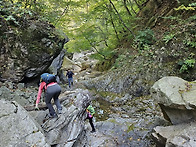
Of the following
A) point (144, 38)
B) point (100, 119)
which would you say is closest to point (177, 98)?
point (100, 119)

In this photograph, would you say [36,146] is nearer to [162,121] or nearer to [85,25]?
[162,121]

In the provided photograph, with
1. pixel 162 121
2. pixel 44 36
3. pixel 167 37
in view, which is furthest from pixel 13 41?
pixel 167 37

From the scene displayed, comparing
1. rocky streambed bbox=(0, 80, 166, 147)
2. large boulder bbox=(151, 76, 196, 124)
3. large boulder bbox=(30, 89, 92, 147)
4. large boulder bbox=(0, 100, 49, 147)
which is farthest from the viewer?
rocky streambed bbox=(0, 80, 166, 147)

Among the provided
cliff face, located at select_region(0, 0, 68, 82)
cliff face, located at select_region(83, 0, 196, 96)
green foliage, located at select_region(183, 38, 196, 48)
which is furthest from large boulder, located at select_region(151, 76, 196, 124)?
cliff face, located at select_region(0, 0, 68, 82)

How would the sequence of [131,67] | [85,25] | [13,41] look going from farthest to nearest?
[85,25]
[131,67]
[13,41]

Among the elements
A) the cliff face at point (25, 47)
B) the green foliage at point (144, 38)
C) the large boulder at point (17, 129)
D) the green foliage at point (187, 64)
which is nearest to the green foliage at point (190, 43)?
the green foliage at point (187, 64)

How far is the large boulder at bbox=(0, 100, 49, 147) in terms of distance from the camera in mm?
3408

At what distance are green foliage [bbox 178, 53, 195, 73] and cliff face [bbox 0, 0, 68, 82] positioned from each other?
9.57m

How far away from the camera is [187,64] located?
31.7ft

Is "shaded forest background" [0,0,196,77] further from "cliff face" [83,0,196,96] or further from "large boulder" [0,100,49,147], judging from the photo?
"large boulder" [0,100,49,147]

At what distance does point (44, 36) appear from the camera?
10.7 metres

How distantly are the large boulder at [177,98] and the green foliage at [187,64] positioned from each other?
454cm

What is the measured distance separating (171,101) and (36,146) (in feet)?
14.8

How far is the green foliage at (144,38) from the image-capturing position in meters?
13.1
